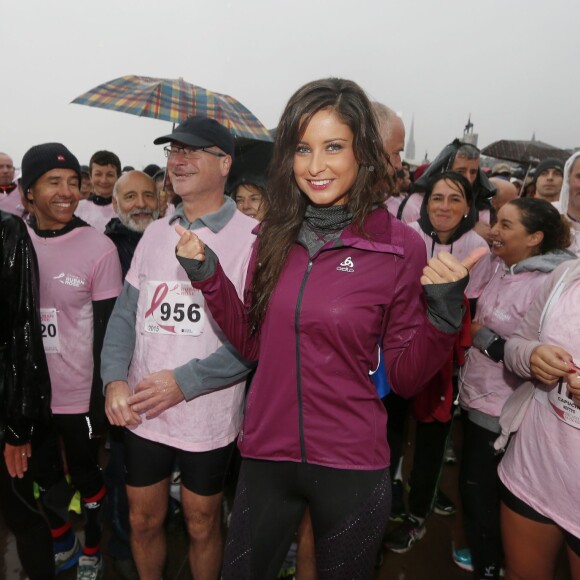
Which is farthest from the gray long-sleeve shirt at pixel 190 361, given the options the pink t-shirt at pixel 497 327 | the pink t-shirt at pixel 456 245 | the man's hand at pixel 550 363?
the pink t-shirt at pixel 456 245

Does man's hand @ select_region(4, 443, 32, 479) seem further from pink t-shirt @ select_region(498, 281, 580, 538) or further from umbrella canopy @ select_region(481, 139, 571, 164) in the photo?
umbrella canopy @ select_region(481, 139, 571, 164)

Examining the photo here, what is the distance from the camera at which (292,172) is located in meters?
1.79

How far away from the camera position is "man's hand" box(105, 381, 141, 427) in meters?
2.15

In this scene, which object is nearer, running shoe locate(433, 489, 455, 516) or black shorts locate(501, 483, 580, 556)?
black shorts locate(501, 483, 580, 556)

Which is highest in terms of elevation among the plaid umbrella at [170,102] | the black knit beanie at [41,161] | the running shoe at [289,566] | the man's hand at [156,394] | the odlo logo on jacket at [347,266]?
the plaid umbrella at [170,102]

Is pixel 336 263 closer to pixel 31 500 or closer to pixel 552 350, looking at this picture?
pixel 552 350

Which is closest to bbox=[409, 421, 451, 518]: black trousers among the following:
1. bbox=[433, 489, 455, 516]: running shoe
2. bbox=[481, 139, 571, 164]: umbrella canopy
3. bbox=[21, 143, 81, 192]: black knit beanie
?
bbox=[433, 489, 455, 516]: running shoe

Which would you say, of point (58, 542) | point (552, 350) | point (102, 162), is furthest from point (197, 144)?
point (102, 162)

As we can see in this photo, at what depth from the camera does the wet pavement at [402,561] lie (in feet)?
8.87

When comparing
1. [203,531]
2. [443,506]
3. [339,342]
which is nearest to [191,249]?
[339,342]

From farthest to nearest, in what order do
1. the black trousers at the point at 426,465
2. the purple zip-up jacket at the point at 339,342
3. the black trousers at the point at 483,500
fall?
the black trousers at the point at 426,465 < the black trousers at the point at 483,500 < the purple zip-up jacket at the point at 339,342

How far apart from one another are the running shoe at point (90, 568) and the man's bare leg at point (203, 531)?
0.75 m

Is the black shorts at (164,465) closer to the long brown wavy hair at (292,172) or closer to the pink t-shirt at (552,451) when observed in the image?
the long brown wavy hair at (292,172)

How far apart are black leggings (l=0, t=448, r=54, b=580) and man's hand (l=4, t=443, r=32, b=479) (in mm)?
24
